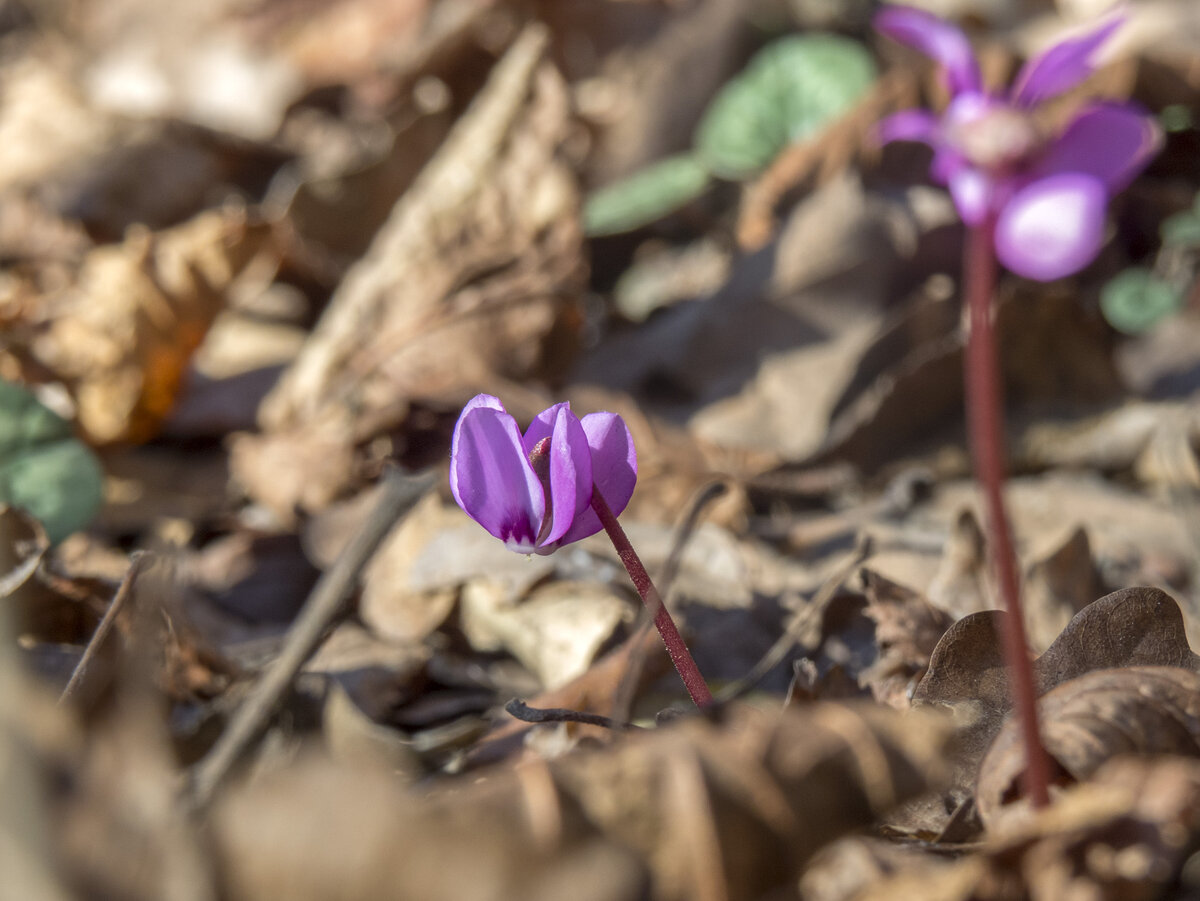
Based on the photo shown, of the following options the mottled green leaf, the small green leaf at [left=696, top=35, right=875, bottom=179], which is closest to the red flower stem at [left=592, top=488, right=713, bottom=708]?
the mottled green leaf

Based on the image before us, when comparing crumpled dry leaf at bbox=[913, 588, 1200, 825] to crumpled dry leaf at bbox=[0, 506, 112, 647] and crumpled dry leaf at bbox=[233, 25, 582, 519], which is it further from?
crumpled dry leaf at bbox=[233, 25, 582, 519]

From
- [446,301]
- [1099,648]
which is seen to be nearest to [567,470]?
[1099,648]

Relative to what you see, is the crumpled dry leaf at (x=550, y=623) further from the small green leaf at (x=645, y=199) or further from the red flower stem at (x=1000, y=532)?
the small green leaf at (x=645, y=199)

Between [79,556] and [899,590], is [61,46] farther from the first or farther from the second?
[899,590]

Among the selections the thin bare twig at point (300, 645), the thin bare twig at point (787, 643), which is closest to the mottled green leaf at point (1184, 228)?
the thin bare twig at point (787, 643)

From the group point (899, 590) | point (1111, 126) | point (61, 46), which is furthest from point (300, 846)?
point (61, 46)

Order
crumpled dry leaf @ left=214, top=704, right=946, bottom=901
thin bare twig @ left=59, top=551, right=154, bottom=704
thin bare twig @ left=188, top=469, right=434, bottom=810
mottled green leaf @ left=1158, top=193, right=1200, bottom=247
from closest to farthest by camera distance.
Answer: crumpled dry leaf @ left=214, top=704, right=946, bottom=901 < thin bare twig @ left=188, top=469, right=434, bottom=810 < thin bare twig @ left=59, top=551, right=154, bottom=704 < mottled green leaf @ left=1158, top=193, right=1200, bottom=247
